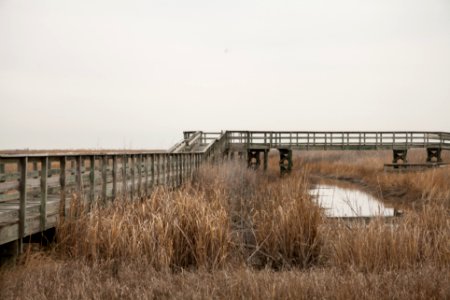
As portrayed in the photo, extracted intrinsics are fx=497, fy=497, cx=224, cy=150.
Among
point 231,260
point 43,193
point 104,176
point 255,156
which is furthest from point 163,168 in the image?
point 255,156

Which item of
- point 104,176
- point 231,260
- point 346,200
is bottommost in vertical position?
point 346,200

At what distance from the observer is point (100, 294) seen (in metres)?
4.51

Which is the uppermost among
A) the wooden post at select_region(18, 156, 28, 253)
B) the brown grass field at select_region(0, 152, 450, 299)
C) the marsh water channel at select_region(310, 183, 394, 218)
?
the wooden post at select_region(18, 156, 28, 253)

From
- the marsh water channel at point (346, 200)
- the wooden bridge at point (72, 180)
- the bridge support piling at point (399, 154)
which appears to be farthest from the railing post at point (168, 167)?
the bridge support piling at point (399, 154)

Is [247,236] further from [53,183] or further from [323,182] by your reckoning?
[323,182]

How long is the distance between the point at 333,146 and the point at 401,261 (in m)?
21.0

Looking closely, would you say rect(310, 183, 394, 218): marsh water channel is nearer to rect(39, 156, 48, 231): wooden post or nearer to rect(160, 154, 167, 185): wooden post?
rect(160, 154, 167, 185): wooden post

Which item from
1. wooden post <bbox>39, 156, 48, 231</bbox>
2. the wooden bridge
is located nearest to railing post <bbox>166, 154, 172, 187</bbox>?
the wooden bridge

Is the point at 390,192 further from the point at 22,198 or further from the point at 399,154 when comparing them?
the point at 22,198

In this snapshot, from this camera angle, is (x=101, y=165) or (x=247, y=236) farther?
(x=101, y=165)

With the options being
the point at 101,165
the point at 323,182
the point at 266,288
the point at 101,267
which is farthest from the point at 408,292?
the point at 323,182

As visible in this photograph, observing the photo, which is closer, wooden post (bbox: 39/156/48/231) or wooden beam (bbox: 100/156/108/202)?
wooden post (bbox: 39/156/48/231)

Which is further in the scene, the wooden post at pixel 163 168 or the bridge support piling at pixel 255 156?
the bridge support piling at pixel 255 156

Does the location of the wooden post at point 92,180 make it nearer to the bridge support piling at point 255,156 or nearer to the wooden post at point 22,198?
the wooden post at point 22,198
